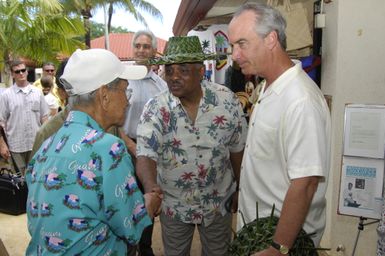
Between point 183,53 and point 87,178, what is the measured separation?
1315 millimetres

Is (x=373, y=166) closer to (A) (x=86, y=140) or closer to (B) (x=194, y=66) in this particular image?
(B) (x=194, y=66)

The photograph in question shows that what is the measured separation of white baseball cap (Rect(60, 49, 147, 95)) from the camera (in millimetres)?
1511

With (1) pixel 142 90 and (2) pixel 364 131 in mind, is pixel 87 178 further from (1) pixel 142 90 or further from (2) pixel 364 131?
(1) pixel 142 90

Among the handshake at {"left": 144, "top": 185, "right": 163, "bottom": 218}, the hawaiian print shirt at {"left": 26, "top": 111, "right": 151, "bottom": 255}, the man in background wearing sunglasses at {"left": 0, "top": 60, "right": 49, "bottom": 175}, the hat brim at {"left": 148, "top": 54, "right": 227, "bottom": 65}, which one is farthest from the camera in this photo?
the man in background wearing sunglasses at {"left": 0, "top": 60, "right": 49, "bottom": 175}

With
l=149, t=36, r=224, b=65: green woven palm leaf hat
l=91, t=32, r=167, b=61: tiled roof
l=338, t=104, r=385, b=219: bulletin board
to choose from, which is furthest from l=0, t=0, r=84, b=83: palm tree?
l=338, t=104, r=385, b=219: bulletin board

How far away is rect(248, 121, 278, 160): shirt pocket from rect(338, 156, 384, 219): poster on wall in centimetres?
122

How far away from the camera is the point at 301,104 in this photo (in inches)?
63.1

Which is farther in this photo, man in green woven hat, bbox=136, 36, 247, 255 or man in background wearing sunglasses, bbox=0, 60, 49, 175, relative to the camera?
man in background wearing sunglasses, bbox=0, 60, 49, 175

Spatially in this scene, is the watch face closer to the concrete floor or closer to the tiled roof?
the concrete floor

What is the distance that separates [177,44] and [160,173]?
2.84ft

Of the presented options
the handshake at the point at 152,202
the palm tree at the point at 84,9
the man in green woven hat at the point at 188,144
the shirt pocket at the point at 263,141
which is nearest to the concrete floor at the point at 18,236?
the man in green woven hat at the point at 188,144

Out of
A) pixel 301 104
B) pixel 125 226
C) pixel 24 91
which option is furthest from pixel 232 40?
pixel 24 91

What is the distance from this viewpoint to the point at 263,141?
5.80ft

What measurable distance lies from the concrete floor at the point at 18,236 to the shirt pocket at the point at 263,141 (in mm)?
2358
